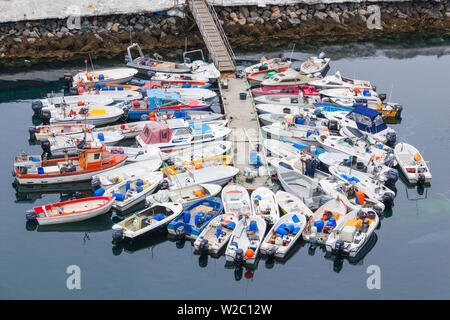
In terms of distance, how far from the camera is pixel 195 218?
4184cm

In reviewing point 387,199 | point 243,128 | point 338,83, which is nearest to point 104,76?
point 243,128

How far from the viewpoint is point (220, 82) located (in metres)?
60.6

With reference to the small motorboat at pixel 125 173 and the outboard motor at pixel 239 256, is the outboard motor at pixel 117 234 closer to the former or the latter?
the small motorboat at pixel 125 173

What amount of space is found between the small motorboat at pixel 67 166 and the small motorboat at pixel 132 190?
8.55 ft

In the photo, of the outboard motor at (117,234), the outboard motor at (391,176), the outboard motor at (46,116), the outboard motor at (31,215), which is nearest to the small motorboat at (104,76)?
the outboard motor at (46,116)

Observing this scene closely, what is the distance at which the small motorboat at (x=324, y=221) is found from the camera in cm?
4028

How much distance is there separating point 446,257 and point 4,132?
3532 cm

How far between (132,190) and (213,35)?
28280 mm

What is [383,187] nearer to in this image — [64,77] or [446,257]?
[446,257]

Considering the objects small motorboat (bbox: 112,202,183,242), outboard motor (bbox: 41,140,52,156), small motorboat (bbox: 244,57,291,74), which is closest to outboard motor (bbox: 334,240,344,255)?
small motorboat (bbox: 112,202,183,242)

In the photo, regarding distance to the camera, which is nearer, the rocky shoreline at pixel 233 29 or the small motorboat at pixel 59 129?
the small motorboat at pixel 59 129

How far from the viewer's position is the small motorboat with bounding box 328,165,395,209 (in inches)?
1725

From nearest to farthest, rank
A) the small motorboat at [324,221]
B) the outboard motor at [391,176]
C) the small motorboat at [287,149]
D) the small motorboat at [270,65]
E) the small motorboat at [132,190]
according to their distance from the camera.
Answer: the small motorboat at [324,221] → the small motorboat at [132,190] → the outboard motor at [391,176] → the small motorboat at [287,149] → the small motorboat at [270,65]

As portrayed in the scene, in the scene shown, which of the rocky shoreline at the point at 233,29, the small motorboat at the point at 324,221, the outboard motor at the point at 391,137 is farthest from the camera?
the rocky shoreline at the point at 233,29
